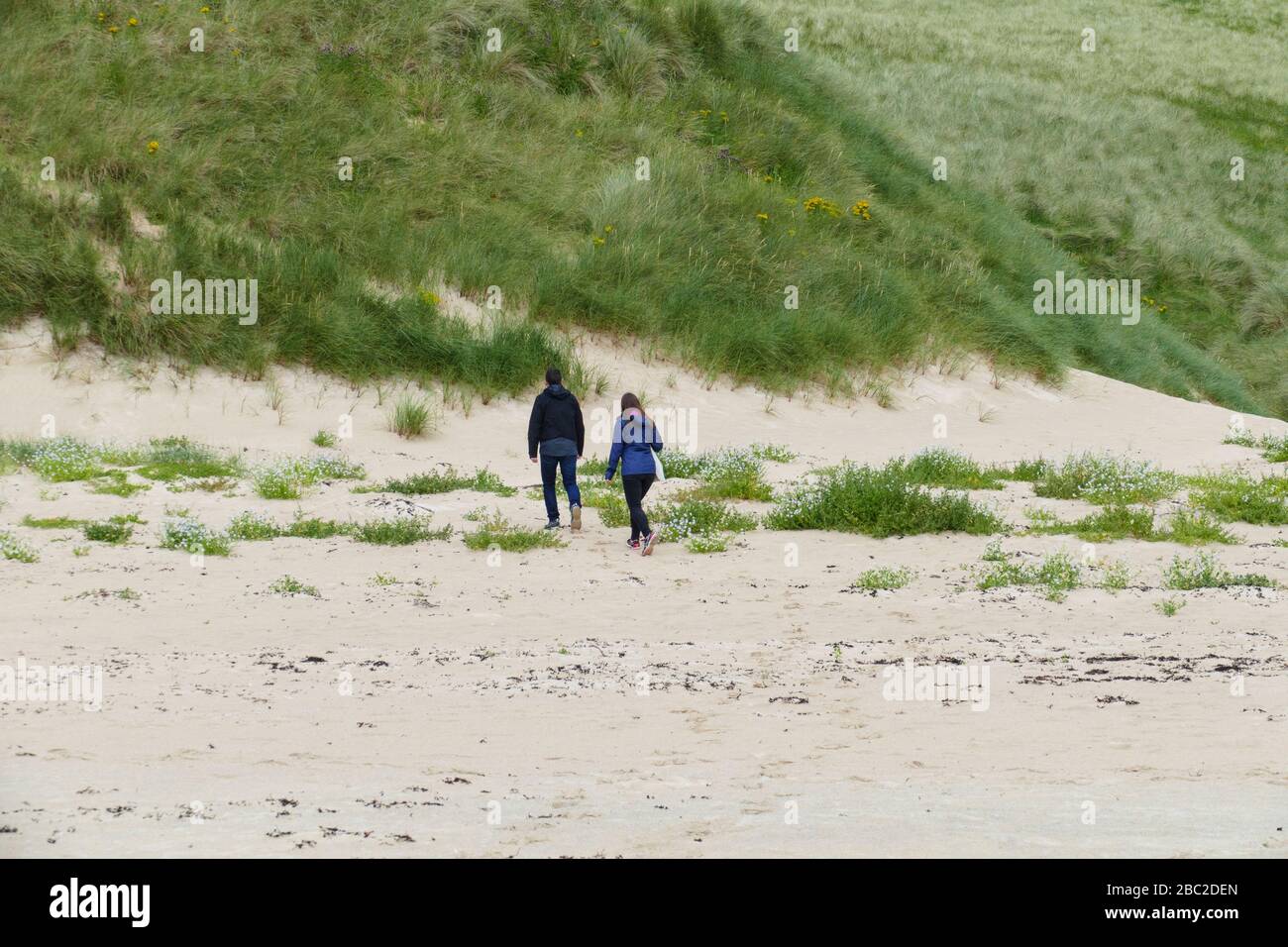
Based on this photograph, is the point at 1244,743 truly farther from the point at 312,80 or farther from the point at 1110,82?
the point at 1110,82

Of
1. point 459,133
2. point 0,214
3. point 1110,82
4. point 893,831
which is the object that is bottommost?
point 893,831

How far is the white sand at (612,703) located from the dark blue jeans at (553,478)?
371 mm

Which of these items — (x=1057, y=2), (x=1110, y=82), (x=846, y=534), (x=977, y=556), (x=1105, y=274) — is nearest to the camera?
(x=977, y=556)

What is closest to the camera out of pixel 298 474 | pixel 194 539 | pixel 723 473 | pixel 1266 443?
pixel 194 539

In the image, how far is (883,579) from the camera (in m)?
9.67

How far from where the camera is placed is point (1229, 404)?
24000 mm

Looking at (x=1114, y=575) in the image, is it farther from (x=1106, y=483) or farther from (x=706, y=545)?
(x=1106, y=483)

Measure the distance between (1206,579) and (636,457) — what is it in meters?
4.46

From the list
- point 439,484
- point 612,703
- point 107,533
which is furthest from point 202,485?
point 612,703

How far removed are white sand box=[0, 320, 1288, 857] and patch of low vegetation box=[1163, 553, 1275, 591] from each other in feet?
0.73

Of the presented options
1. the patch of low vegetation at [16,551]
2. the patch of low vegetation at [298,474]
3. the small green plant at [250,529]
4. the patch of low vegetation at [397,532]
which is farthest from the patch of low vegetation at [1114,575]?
the patch of low vegetation at [16,551]

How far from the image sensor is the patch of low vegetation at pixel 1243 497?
11.9m

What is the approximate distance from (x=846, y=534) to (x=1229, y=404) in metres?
15.5

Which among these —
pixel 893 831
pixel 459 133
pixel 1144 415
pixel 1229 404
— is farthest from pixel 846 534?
pixel 1229 404
